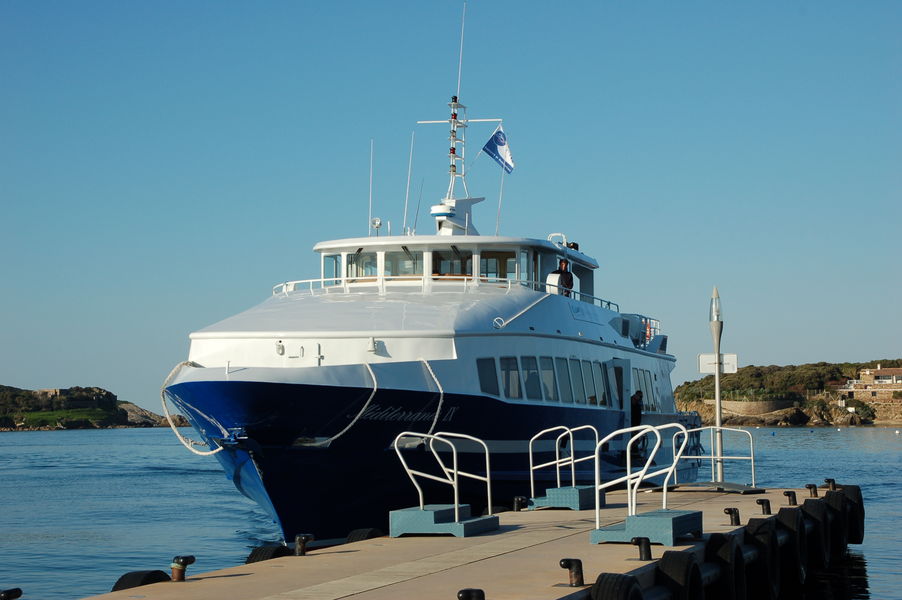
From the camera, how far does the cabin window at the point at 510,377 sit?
19.0 metres

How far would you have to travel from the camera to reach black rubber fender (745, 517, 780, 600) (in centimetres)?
1429

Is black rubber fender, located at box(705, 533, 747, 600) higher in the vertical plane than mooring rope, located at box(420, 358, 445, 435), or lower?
lower

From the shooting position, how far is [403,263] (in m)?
22.7

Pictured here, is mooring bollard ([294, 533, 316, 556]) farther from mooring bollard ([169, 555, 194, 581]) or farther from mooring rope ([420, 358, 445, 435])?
mooring rope ([420, 358, 445, 435])

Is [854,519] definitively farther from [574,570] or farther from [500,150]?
[574,570]

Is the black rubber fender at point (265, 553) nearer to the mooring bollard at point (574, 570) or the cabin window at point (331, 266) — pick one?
the mooring bollard at point (574, 570)

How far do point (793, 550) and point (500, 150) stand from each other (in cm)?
1440

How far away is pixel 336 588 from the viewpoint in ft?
30.9

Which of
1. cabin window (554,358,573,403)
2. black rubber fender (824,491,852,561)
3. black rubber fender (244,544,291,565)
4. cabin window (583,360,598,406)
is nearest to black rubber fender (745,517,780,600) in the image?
black rubber fender (824,491,852,561)

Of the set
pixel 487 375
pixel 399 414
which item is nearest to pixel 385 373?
pixel 399 414

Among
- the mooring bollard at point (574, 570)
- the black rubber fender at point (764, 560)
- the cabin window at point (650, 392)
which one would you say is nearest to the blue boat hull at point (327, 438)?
the black rubber fender at point (764, 560)

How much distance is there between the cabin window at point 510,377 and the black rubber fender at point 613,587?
31.8ft

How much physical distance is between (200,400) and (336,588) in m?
7.72

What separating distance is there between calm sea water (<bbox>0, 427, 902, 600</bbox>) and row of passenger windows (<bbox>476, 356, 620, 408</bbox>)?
5.62 metres
